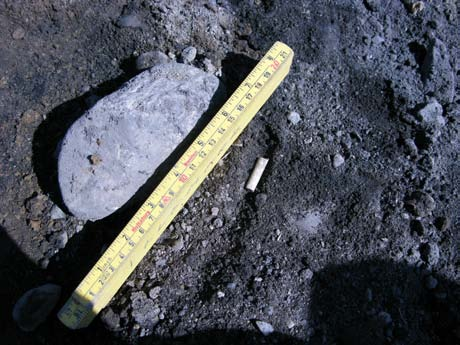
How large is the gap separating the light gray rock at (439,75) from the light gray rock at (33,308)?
9.13ft

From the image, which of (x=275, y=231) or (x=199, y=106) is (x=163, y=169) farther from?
(x=275, y=231)

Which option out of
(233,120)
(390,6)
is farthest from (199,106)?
(390,6)

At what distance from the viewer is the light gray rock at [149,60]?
3.09 metres

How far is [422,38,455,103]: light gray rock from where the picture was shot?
10.2 feet

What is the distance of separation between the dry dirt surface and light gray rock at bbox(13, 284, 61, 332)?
75mm

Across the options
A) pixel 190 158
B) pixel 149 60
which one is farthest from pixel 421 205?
pixel 149 60

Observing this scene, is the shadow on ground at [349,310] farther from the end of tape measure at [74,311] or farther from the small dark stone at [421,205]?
the small dark stone at [421,205]

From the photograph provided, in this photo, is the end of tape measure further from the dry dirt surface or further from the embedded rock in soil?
the embedded rock in soil

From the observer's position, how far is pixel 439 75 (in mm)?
3143

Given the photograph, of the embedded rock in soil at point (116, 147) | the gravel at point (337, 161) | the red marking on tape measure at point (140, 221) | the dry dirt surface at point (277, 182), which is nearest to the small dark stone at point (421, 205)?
the dry dirt surface at point (277, 182)

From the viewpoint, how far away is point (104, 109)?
8.85ft

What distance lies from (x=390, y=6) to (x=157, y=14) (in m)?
1.74

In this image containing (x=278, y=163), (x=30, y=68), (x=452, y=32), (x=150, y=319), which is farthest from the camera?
(x=452, y=32)

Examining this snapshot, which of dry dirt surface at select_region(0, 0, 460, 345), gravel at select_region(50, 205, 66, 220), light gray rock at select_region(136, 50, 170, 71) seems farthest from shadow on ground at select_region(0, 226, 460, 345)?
light gray rock at select_region(136, 50, 170, 71)
